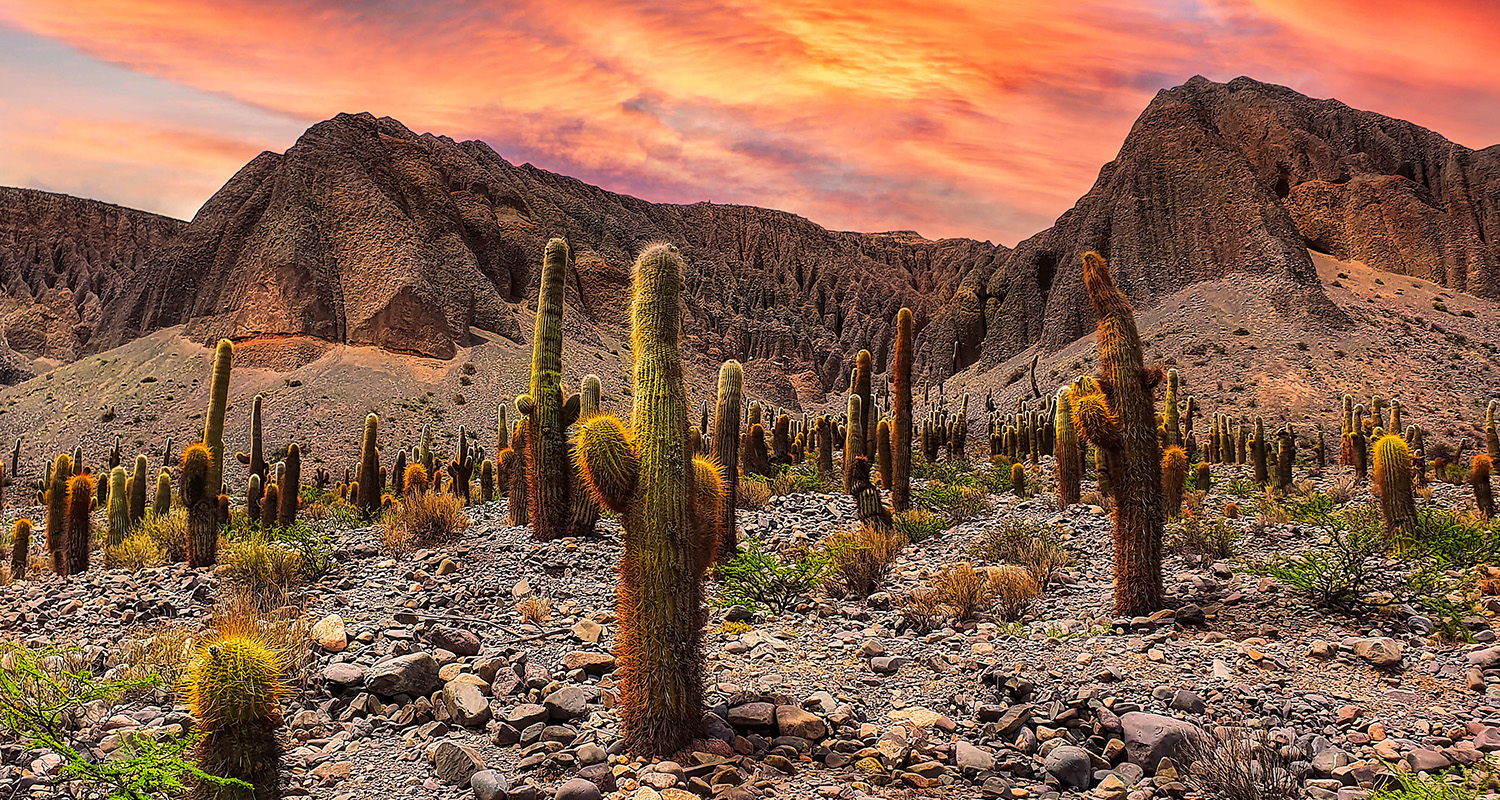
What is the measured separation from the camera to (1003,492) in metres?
18.7

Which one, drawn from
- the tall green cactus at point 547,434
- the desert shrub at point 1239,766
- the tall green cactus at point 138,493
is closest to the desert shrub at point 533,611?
the tall green cactus at point 547,434

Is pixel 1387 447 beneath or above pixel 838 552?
above

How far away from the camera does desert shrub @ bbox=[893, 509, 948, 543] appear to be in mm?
11812

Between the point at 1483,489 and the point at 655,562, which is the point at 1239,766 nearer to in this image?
the point at 655,562

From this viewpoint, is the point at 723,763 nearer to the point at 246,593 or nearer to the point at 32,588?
the point at 246,593

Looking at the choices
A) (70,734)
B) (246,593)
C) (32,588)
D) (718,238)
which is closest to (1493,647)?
(70,734)

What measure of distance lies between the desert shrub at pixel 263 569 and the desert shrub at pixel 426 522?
1.59 meters

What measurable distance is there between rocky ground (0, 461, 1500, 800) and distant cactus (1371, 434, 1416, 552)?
2438 millimetres

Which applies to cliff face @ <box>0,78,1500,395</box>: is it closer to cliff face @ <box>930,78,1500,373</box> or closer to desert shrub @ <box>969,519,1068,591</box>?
cliff face @ <box>930,78,1500,373</box>

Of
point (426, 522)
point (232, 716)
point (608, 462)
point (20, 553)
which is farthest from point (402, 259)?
point (232, 716)

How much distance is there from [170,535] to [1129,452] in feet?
43.0

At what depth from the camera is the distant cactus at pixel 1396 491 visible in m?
9.10

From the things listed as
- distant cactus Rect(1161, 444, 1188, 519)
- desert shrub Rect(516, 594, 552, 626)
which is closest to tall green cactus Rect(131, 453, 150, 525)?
desert shrub Rect(516, 594, 552, 626)

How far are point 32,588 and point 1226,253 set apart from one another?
58.7m
